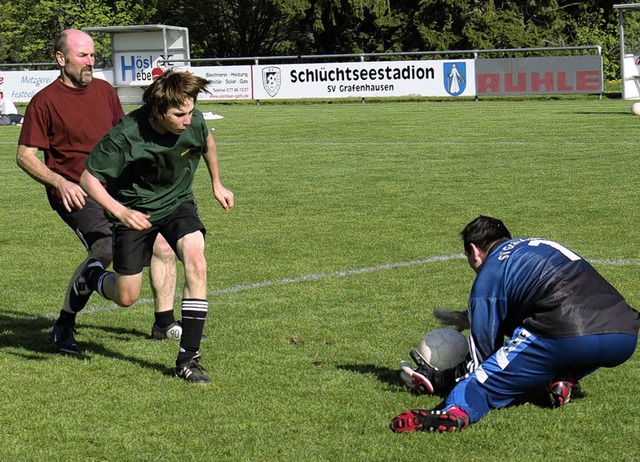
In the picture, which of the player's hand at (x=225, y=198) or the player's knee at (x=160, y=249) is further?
Result: the player's knee at (x=160, y=249)

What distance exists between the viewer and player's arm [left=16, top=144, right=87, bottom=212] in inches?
257

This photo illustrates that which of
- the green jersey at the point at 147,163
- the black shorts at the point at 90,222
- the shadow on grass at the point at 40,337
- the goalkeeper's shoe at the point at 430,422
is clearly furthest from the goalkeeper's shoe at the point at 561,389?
the black shorts at the point at 90,222

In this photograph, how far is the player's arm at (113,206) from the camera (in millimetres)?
5766

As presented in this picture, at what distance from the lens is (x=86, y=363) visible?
6605 millimetres

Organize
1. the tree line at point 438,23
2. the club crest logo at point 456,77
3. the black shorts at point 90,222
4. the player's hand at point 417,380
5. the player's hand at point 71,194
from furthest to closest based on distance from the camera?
the tree line at point 438,23 → the club crest logo at point 456,77 → the black shorts at point 90,222 → the player's hand at point 71,194 → the player's hand at point 417,380

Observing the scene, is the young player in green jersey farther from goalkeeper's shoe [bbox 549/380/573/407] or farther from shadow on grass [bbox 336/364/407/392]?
goalkeeper's shoe [bbox 549/380/573/407]

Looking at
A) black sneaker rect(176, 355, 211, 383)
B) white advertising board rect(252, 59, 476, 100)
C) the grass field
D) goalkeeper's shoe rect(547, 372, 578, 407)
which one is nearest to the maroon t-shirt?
the grass field

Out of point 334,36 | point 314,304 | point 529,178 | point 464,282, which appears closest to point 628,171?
point 529,178

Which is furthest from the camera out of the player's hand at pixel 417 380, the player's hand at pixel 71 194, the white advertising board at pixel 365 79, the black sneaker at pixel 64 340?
the white advertising board at pixel 365 79

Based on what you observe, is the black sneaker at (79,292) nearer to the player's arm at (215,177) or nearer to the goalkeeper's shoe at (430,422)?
the player's arm at (215,177)

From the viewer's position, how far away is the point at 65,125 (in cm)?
719

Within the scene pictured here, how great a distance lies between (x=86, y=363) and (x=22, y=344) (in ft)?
2.62

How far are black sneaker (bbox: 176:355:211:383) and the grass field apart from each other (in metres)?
0.06

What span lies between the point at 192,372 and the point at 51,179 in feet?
5.35
